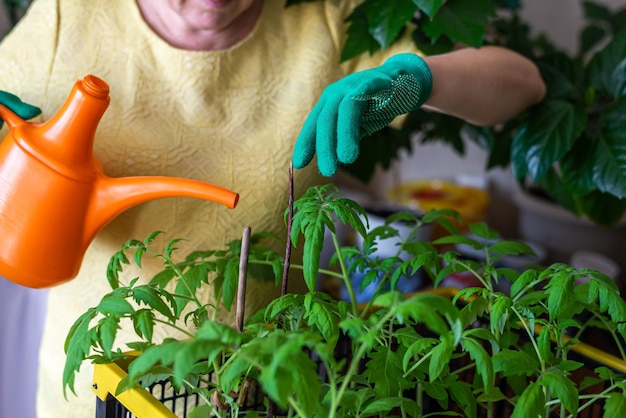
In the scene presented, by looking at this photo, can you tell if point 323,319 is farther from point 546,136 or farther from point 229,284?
point 546,136

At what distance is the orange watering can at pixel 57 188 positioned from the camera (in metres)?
0.62

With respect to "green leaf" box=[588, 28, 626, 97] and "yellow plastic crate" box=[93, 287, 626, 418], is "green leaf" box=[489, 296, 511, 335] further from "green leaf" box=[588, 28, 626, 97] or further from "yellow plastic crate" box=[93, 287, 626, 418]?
"green leaf" box=[588, 28, 626, 97]

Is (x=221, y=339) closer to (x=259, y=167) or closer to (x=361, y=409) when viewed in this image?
(x=361, y=409)

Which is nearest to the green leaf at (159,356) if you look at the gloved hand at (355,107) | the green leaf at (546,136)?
the gloved hand at (355,107)

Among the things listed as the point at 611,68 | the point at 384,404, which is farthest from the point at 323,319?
the point at 611,68

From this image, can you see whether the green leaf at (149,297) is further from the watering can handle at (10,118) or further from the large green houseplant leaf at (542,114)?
the large green houseplant leaf at (542,114)

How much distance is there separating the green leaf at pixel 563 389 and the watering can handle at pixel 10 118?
54 centimetres

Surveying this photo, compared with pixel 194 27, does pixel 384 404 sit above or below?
below

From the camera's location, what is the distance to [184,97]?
0.78m

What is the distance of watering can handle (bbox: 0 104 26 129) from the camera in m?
0.65

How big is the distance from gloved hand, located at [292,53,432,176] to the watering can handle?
11.1 inches

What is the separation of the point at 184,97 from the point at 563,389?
531 mm

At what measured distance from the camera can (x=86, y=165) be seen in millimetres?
647

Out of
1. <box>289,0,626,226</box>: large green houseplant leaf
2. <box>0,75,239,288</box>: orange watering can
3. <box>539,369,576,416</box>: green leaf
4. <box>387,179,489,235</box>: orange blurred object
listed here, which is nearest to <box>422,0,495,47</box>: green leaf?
<box>289,0,626,226</box>: large green houseplant leaf
